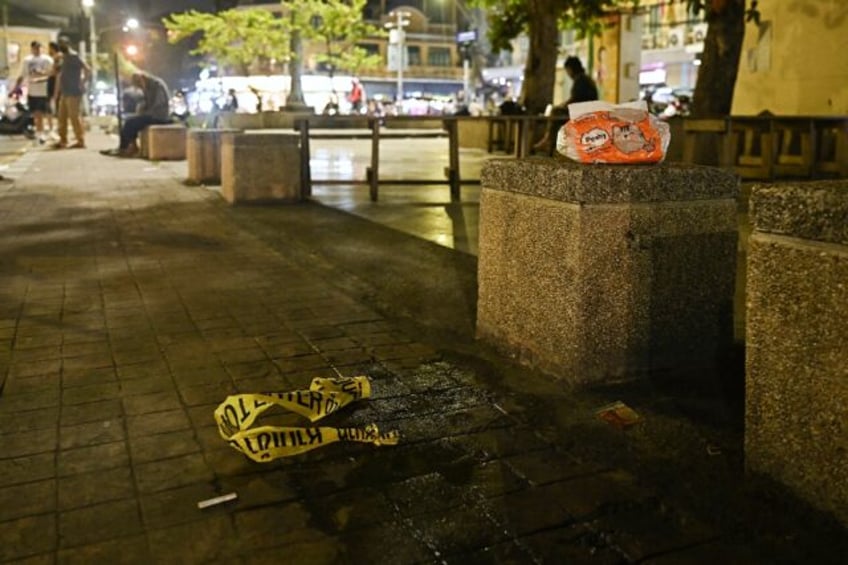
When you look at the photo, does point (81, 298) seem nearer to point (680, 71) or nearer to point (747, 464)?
point (747, 464)

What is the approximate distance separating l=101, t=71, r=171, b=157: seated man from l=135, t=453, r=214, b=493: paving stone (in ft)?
50.9

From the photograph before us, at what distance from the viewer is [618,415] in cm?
373

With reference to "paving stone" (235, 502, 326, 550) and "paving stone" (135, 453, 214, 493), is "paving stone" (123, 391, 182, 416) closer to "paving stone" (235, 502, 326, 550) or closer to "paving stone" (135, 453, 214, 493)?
"paving stone" (135, 453, 214, 493)

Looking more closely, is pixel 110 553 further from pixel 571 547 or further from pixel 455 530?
pixel 571 547

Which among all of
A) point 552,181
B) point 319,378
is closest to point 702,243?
point 552,181

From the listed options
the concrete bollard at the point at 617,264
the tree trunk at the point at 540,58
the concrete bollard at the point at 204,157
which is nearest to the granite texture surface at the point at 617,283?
the concrete bollard at the point at 617,264

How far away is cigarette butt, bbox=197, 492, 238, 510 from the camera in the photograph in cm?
293

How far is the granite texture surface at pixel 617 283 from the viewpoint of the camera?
3.94 meters

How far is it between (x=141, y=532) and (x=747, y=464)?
6.96 ft

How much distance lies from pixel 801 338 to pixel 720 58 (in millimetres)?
11969

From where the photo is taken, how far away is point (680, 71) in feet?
167

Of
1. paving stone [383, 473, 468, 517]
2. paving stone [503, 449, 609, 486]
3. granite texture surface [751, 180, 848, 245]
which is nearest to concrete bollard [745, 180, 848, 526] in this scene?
granite texture surface [751, 180, 848, 245]

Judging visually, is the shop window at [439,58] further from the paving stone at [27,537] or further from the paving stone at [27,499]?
the paving stone at [27,537]

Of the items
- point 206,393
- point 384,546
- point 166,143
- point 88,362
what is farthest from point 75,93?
point 384,546
